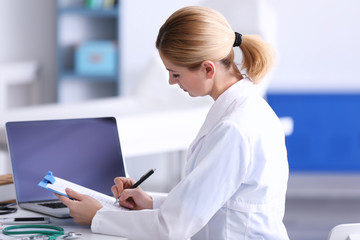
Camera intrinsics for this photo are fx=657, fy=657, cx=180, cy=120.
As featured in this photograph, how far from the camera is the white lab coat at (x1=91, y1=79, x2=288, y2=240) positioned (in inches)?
54.4

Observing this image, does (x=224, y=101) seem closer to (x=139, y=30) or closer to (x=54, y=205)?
(x=54, y=205)

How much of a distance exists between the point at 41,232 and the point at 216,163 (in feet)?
1.33

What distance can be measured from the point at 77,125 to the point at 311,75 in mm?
3397

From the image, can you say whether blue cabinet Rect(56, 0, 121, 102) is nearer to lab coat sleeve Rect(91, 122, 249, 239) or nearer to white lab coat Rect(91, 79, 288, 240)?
white lab coat Rect(91, 79, 288, 240)

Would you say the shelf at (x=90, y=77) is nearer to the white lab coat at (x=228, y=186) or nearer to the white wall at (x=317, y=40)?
the white wall at (x=317, y=40)

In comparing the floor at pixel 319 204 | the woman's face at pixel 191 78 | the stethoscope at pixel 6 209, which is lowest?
the floor at pixel 319 204

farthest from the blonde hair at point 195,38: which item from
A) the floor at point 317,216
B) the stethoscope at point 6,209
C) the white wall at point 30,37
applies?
the white wall at point 30,37

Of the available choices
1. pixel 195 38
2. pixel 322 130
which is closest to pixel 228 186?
pixel 195 38

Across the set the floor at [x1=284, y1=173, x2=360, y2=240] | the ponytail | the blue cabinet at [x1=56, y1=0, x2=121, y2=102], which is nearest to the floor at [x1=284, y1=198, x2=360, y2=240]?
the floor at [x1=284, y1=173, x2=360, y2=240]

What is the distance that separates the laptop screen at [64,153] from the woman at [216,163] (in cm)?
18

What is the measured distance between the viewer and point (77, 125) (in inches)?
68.6

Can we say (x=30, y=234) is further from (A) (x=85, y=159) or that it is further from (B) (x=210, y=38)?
(B) (x=210, y=38)

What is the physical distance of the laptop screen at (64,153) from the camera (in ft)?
5.40

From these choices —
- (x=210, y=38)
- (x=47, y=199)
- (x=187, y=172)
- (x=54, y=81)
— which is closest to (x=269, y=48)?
(x=210, y=38)
